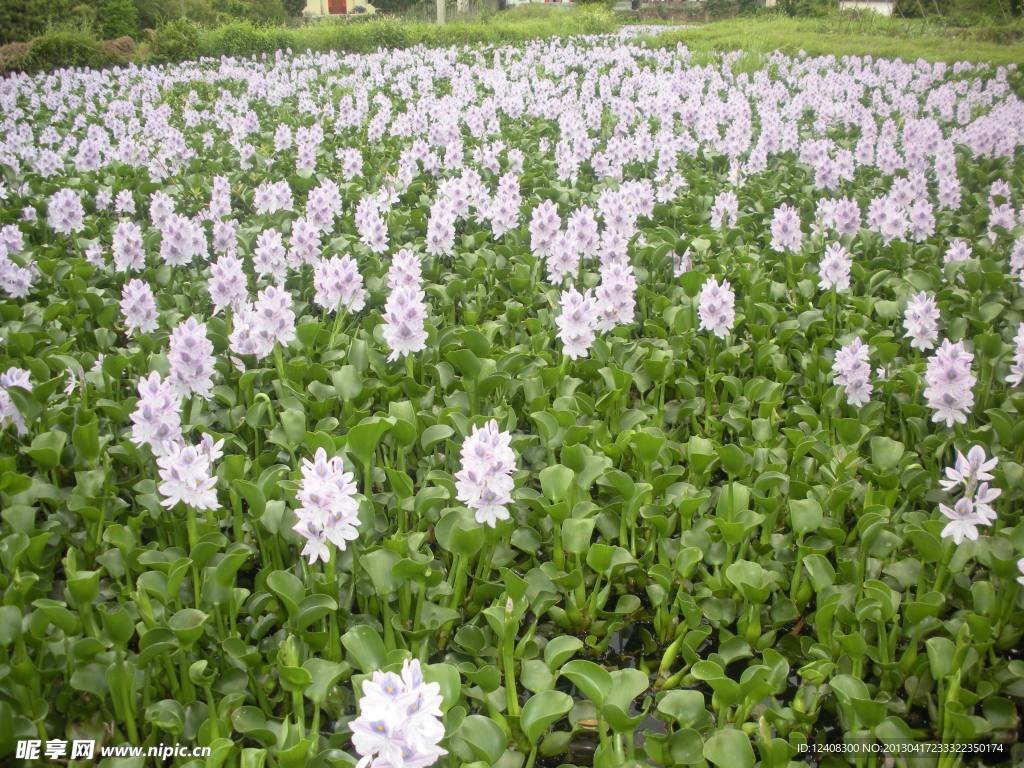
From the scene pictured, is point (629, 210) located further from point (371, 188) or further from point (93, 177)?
point (93, 177)

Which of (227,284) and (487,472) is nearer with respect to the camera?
(487,472)

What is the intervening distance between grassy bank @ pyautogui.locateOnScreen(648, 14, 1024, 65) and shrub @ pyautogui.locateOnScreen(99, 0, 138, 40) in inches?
437

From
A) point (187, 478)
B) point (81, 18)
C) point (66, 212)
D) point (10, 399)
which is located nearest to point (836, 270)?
point (187, 478)

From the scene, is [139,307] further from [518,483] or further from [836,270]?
[836,270]

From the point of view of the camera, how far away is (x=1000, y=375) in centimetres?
348

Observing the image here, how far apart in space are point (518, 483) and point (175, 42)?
15.5m

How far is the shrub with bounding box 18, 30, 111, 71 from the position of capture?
13227 mm

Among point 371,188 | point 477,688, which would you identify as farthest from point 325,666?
point 371,188

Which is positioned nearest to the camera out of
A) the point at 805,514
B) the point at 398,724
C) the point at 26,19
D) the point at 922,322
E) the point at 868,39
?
the point at 398,724

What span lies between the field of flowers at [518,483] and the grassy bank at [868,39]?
1014 cm

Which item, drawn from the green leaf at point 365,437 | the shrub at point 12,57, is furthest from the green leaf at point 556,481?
the shrub at point 12,57

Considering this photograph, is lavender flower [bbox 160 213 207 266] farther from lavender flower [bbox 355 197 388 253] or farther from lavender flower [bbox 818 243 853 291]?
lavender flower [bbox 818 243 853 291]

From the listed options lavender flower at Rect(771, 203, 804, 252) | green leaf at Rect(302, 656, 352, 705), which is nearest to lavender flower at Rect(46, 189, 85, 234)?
green leaf at Rect(302, 656, 352, 705)

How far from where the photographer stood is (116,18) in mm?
17250
